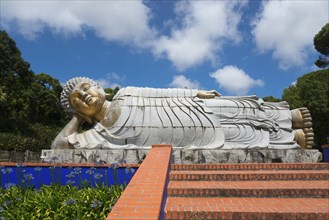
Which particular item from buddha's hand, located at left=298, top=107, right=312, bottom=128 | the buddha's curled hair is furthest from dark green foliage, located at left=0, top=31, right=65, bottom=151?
buddha's hand, located at left=298, top=107, right=312, bottom=128

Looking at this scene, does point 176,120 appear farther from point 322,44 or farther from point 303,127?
point 322,44

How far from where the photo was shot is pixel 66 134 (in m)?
8.38

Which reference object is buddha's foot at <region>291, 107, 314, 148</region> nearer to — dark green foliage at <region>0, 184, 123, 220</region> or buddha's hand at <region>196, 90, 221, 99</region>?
buddha's hand at <region>196, 90, 221, 99</region>

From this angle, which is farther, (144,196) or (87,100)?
(87,100)

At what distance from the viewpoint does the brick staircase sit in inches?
158

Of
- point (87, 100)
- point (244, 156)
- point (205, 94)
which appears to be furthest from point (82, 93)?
point (244, 156)

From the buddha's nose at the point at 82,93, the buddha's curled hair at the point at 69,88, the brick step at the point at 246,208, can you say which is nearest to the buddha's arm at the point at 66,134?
the buddha's curled hair at the point at 69,88

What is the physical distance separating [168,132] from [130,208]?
5535 millimetres

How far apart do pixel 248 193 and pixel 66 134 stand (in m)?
5.15

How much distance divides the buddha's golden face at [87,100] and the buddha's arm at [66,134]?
10.1 inches

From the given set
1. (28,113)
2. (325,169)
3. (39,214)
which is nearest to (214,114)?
(325,169)

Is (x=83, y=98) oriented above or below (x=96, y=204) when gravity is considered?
above

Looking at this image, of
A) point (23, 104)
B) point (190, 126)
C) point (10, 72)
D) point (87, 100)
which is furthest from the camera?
point (23, 104)

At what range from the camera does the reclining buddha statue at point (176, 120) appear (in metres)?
8.13
